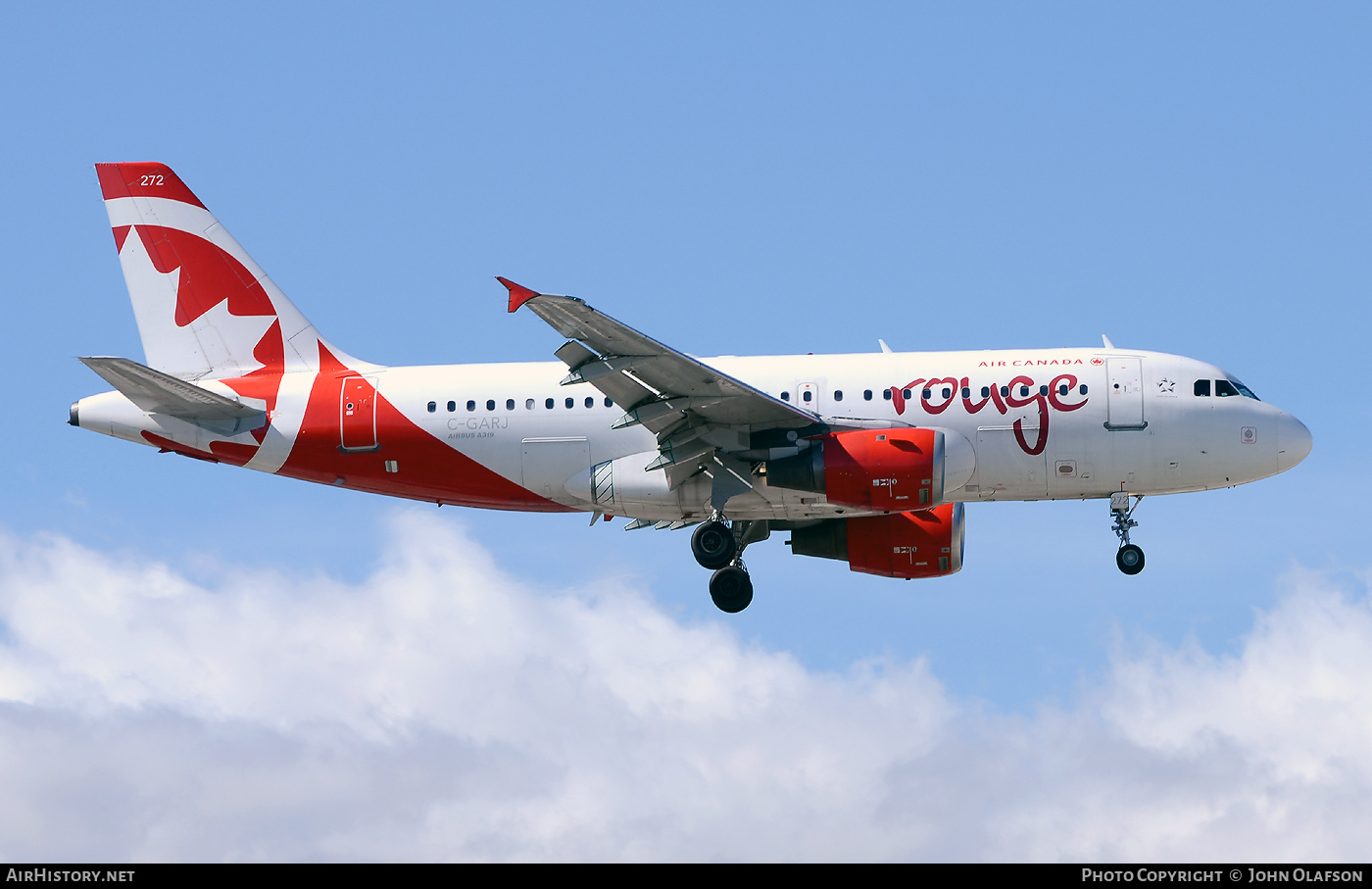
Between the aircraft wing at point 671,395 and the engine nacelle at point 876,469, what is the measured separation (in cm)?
76

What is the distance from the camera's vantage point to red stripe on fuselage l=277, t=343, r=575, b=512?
38.7 meters

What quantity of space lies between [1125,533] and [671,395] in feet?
35.6

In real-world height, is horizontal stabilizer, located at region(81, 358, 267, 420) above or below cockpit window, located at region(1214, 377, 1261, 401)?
below

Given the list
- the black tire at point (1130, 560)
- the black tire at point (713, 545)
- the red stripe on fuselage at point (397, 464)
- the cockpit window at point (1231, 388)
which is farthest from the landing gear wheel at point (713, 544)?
the cockpit window at point (1231, 388)

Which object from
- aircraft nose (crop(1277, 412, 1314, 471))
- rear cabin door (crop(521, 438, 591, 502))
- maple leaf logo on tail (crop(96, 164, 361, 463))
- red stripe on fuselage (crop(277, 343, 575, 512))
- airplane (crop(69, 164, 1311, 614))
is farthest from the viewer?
maple leaf logo on tail (crop(96, 164, 361, 463))

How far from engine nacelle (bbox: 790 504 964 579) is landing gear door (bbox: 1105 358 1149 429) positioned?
207 inches

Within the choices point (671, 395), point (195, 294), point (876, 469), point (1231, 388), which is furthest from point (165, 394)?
point (1231, 388)

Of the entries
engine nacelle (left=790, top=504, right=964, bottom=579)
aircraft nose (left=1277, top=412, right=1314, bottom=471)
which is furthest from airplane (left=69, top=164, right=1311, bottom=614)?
engine nacelle (left=790, top=504, right=964, bottom=579)

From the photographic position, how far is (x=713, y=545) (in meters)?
39.0

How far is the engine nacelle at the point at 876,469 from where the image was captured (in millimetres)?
36000

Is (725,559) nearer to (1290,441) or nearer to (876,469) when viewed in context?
(876,469)

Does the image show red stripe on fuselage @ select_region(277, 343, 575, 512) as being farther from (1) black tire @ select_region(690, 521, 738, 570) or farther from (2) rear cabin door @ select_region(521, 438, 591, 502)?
(1) black tire @ select_region(690, 521, 738, 570)
